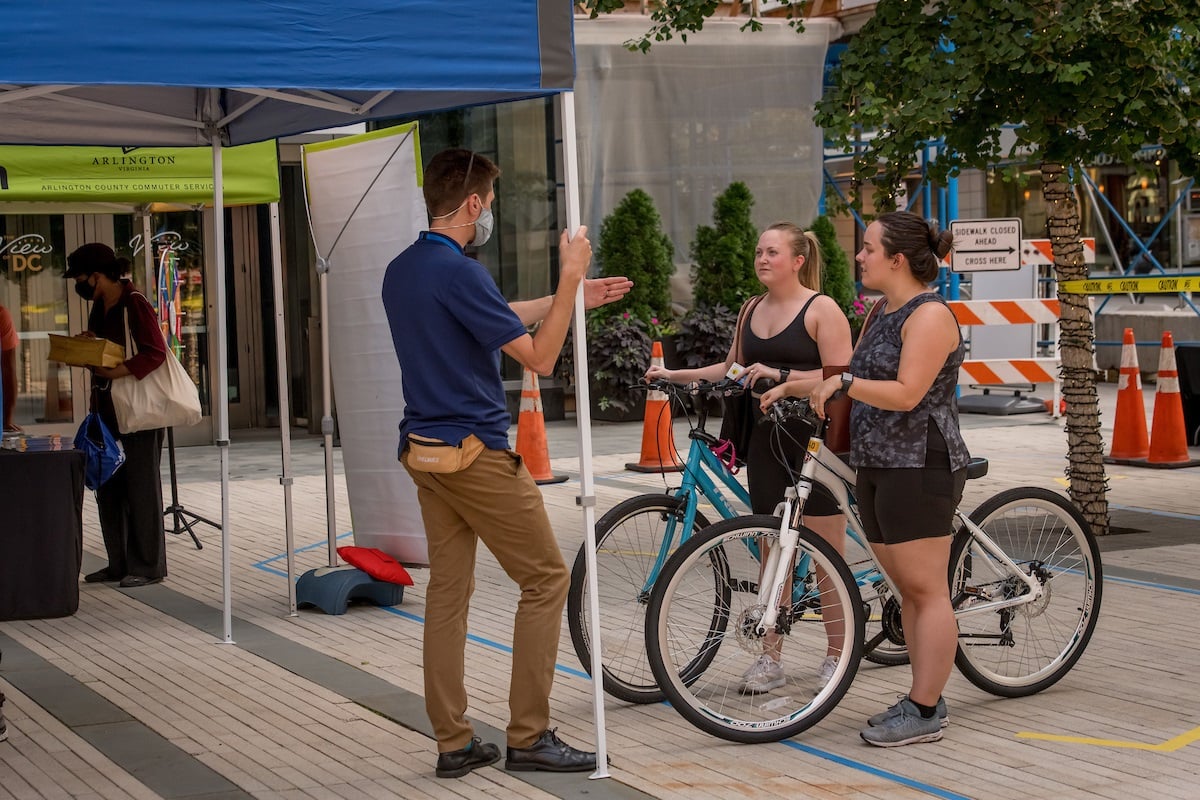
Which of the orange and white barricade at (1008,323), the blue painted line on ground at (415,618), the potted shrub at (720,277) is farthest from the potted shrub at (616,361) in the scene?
the blue painted line on ground at (415,618)

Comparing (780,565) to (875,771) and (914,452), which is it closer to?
(914,452)

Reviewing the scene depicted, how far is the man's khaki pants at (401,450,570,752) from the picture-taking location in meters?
4.73

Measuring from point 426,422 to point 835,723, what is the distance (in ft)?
6.17

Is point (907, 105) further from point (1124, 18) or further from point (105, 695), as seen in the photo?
point (105, 695)

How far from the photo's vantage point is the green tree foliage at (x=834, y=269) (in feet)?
57.7

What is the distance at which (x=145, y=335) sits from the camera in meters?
8.56

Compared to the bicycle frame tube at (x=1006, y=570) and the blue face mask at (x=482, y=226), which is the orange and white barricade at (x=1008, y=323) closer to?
the bicycle frame tube at (x=1006, y=570)

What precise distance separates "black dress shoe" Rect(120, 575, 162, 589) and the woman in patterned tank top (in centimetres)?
489

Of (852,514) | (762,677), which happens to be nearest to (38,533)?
(762,677)

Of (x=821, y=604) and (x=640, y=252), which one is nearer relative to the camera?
(x=821, y=604)

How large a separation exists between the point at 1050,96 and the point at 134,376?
5.29 m

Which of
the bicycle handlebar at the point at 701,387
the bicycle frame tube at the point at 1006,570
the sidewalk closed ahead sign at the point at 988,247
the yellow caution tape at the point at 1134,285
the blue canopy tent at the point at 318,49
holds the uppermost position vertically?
the blue canopy tent at the point at 318,49

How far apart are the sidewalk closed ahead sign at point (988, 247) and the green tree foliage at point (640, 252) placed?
11.0 feet

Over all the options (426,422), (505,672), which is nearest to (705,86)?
(505,672)
